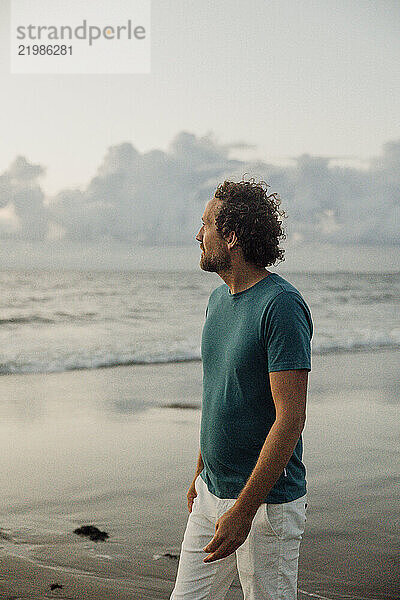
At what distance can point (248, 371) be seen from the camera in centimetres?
181

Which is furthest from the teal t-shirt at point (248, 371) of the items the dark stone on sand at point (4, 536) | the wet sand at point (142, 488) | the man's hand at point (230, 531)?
the dark stone on sand at point (4, 536)

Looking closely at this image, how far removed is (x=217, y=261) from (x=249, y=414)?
39cm

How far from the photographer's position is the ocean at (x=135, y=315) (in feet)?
36.2

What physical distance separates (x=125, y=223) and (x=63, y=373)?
14.1m

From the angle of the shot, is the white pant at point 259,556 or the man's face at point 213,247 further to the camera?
the man's face at point 213,247

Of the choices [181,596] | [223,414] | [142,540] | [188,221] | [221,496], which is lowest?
[142,540]

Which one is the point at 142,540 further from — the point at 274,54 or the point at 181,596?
the point at 274,54

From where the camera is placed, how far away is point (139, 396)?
732 centimetres

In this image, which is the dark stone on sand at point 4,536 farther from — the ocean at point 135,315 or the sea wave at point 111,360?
the ocean at point 135,315

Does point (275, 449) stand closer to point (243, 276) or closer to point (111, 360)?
point (243, 276)

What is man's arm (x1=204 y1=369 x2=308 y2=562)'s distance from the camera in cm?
171

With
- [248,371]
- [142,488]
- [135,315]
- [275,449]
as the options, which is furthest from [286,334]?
[135,315]

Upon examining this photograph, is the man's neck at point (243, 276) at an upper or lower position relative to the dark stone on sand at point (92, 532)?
upper

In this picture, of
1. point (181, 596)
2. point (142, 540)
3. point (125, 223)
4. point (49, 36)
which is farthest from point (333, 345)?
point (125, 223)
